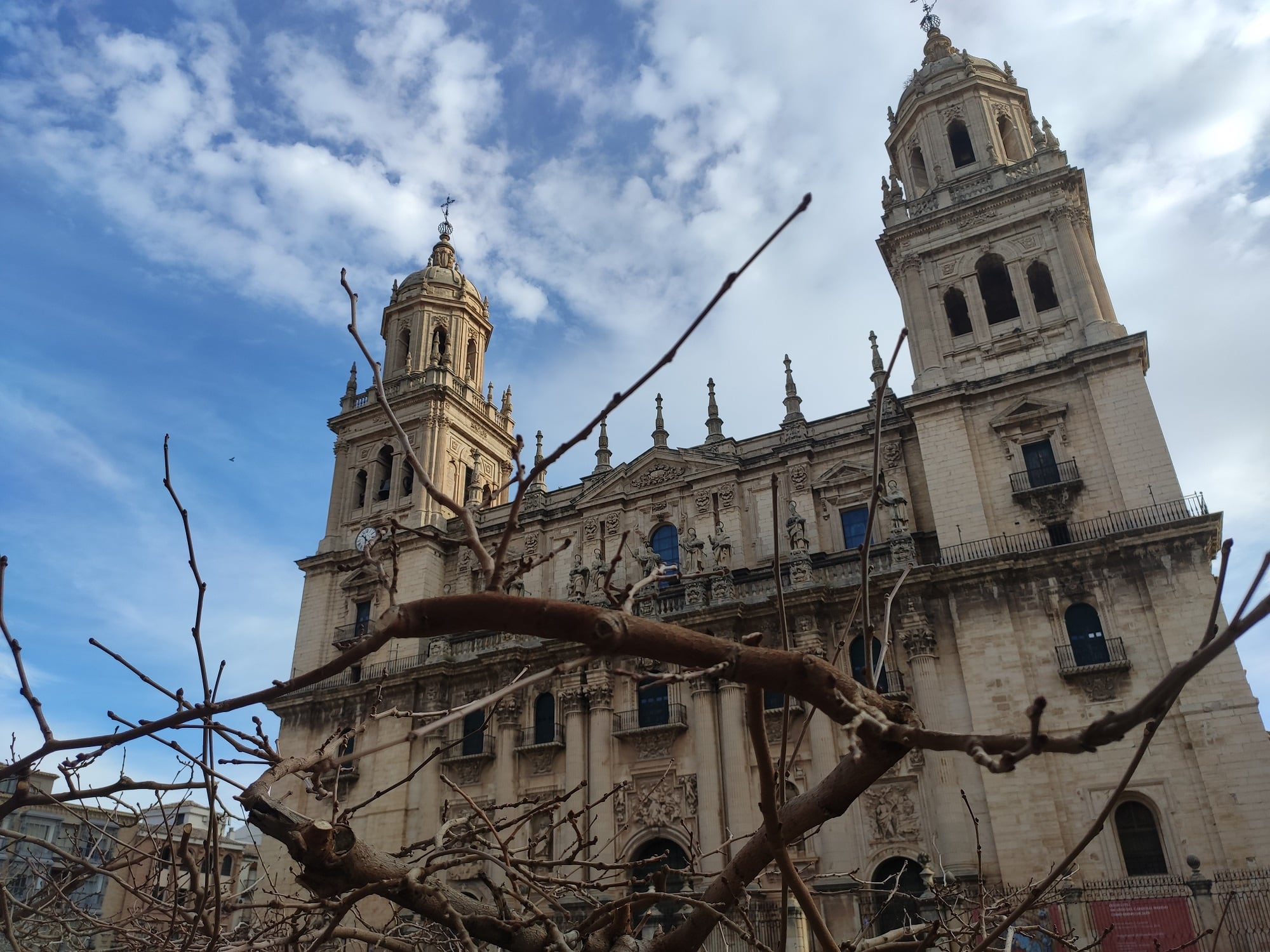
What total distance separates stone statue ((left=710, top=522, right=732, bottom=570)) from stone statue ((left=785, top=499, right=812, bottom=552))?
5.82 ft

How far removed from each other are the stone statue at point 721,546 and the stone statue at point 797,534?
5.82 ft

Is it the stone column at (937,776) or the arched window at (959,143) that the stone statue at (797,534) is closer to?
the stone column at (937,776)

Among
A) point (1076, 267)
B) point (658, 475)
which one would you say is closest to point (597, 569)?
point (658, 475)

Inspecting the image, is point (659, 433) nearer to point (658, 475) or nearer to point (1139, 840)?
point (658, 475)

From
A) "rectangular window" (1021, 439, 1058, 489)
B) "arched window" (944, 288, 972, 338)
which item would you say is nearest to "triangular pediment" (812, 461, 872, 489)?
"rectangular window" (1021, 439, 1058, 489)

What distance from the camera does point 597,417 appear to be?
3.34m

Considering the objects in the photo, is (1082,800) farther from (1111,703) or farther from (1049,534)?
(1049,534)

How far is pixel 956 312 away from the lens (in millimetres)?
27547

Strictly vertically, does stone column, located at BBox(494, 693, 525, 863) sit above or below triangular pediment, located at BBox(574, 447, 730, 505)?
below

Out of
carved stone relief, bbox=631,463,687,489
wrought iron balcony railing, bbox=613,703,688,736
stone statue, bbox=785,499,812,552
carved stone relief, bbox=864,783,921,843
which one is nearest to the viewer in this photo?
carved stone relief, bbox=864,783,921,843

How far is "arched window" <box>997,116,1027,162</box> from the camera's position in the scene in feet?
99.7

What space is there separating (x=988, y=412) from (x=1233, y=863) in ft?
38.3

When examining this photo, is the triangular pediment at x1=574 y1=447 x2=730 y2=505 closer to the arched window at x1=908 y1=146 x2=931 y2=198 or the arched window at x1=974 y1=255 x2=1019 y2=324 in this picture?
the arched window at x1=974 y1=255 x2=1019 y2=324

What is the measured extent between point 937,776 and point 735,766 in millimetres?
4900
